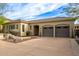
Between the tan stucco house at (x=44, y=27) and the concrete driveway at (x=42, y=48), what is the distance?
0.50ft

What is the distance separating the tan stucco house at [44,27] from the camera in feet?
12.6

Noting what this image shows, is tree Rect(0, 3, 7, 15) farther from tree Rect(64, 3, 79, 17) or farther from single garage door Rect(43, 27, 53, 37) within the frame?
tree Rect(64, 3, 79, 17)

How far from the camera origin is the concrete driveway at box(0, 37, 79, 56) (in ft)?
12.4

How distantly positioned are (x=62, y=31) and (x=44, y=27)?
1.23ft

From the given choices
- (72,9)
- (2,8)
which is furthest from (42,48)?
(2,8)

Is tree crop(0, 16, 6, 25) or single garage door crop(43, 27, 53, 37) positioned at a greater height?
tree crop(0, 16, 6, 25)

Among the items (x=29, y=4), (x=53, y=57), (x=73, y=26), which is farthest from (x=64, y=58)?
(x=29, y=4)

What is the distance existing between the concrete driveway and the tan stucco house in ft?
0.50

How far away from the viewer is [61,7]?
3809mm

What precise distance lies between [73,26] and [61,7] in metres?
0.44

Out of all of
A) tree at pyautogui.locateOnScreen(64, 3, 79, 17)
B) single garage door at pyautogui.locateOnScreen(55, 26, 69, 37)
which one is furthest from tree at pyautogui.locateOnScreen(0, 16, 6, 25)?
tree at pyautogui.locateOnScreen(64, 3, 79, 17)

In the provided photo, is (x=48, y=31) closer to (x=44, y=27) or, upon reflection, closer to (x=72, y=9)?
(x=44, y=27)

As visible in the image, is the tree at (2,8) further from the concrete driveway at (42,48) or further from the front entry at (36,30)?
the front entry at (36,30)

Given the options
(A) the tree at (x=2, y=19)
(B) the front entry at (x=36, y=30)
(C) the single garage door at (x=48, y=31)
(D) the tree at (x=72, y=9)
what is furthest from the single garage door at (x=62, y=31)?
(A) the tree at (x=2, y=19)
